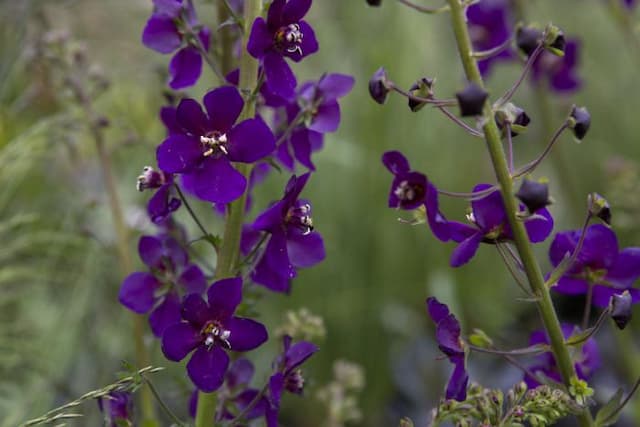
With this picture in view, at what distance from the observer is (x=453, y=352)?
854 millimetres

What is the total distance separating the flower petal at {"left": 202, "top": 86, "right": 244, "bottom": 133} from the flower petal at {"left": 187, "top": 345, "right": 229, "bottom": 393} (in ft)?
0.74

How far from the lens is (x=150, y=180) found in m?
0.94

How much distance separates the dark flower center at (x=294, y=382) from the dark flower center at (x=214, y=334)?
115mm

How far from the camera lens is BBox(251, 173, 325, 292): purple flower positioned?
2.91 ft

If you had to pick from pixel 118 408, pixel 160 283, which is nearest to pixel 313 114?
pixel 160 283

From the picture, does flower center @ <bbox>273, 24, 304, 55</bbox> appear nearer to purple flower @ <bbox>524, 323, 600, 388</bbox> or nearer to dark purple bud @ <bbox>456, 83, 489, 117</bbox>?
dark purple bud @ <bbox>456, 83, 489, 117</bbox>

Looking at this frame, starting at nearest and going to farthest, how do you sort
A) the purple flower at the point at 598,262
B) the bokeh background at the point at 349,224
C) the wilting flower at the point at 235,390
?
the purple flower at the point at 598,262 → the wilting flower at the point at 235,390 → the bokeh background at the point at 349,224

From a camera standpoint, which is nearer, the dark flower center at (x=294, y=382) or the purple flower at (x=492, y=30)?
the dark flower center at (x=294, y=382)

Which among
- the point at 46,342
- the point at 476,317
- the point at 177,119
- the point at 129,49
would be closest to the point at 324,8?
the point at 129,49

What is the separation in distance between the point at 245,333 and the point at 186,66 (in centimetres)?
36

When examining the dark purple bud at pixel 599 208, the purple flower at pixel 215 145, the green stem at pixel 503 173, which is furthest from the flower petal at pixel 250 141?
the dark purple bud at pixel 599 208

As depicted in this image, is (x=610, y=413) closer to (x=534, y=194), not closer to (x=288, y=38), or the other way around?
(x=534, y=194)

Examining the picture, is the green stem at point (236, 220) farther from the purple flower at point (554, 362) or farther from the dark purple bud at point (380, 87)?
the purple flower at point (554, 362)

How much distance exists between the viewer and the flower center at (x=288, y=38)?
89 cm
